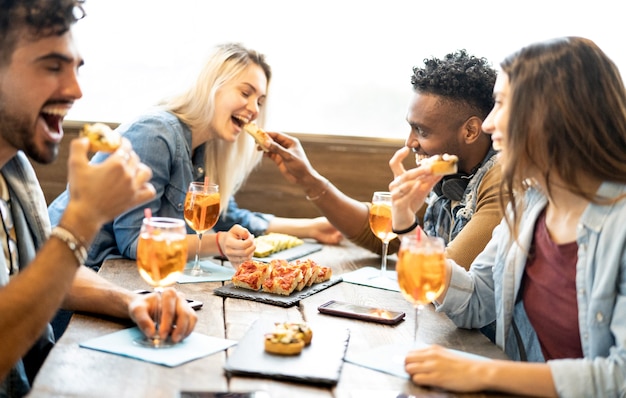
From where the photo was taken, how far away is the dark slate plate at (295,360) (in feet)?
4.86

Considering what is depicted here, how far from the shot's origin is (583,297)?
173 cm

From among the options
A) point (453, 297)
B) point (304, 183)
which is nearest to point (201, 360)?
point (453, 297)

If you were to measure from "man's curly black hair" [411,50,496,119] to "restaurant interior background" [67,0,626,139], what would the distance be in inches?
48.9

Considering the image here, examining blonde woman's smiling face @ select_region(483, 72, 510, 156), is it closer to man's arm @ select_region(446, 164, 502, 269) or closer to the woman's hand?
man's arm @ select_region(446, 164, 502, 269)

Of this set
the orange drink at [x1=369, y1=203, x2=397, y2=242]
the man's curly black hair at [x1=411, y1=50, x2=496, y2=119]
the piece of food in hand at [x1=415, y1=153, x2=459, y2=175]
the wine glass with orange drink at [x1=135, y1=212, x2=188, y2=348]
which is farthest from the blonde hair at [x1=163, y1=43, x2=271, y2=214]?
the wine glass with orange drink at [x1=135, y1=212, x2=188, y2=348]

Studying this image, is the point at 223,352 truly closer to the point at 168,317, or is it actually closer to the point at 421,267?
the point at 168,317

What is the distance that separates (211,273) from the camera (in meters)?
2.39

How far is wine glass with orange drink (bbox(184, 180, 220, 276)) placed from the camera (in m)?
2.37

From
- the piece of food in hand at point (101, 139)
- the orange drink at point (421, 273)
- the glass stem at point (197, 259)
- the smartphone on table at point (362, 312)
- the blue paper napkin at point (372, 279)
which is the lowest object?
the blue paper napkin at point (372, 279)

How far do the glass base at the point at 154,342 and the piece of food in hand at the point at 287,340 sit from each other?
210 millimetres

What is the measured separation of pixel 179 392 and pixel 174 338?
301 millimetres

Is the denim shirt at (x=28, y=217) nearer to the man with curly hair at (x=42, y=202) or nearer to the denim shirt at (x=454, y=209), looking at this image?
the man with curly hair at (x=42, y=202)

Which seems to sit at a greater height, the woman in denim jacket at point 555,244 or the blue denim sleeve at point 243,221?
the woman in denim jacket at point 555,244

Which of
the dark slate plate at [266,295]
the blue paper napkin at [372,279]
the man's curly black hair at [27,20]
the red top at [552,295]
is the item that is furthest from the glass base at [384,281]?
the man's curly black hair at [27,20]
